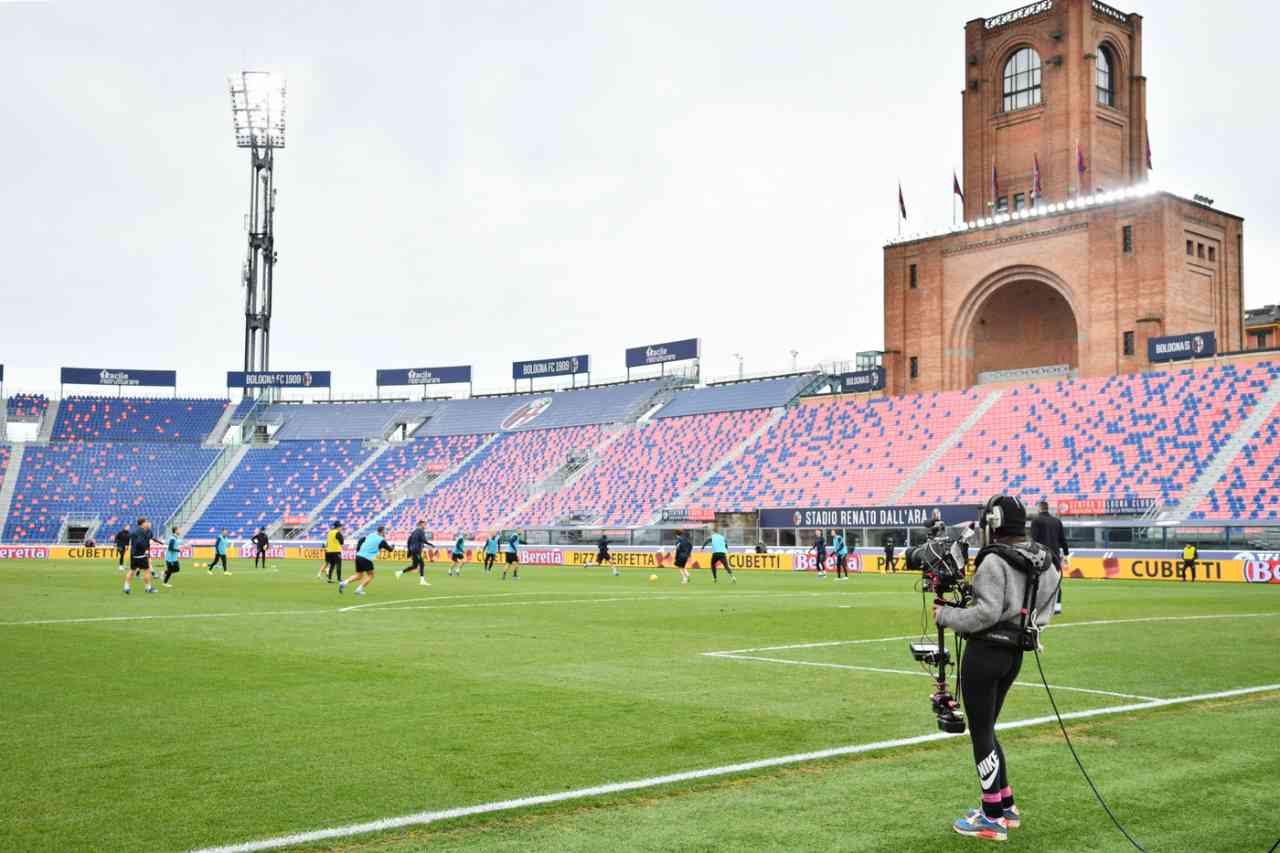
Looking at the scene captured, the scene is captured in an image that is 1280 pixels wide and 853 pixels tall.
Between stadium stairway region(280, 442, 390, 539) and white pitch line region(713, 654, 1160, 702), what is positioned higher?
stadium stairway region(280, 442, 390, 539)

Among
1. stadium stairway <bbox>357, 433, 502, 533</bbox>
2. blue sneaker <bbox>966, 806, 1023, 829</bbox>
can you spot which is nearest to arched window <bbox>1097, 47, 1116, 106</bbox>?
stadium stairway <bbox>357, 433, 502, 533</bbox>

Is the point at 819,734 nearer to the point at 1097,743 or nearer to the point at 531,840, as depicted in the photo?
the point at 1097,743

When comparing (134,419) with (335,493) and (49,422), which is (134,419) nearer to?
(49,422)

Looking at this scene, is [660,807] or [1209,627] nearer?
[660,807]

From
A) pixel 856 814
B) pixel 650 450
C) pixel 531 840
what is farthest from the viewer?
pixel 650 450

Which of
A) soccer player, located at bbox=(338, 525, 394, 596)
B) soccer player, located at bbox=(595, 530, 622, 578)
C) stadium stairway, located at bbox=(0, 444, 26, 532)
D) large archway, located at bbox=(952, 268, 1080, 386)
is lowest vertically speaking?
soccer player, located at bbox=(595, 530, 622, 578)

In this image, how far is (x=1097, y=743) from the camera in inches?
397

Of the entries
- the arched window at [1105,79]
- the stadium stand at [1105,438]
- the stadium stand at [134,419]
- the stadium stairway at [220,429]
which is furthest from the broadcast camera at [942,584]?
the stadium stand at [134,419]

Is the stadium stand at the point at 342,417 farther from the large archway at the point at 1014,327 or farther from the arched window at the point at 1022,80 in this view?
the arched window at the point at 1022,80

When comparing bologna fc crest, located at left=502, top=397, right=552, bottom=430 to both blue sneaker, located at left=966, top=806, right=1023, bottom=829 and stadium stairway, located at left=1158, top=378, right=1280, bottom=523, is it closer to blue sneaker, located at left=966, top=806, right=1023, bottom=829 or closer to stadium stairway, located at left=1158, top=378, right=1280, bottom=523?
stadium stairway, located at left=1158, top=378, right=1280, bottom=523

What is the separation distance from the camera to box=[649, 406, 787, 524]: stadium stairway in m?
68.1

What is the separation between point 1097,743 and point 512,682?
246 inches

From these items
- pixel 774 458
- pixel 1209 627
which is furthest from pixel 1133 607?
pixel 774 458

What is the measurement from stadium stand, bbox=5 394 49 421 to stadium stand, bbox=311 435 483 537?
83.3 ft
